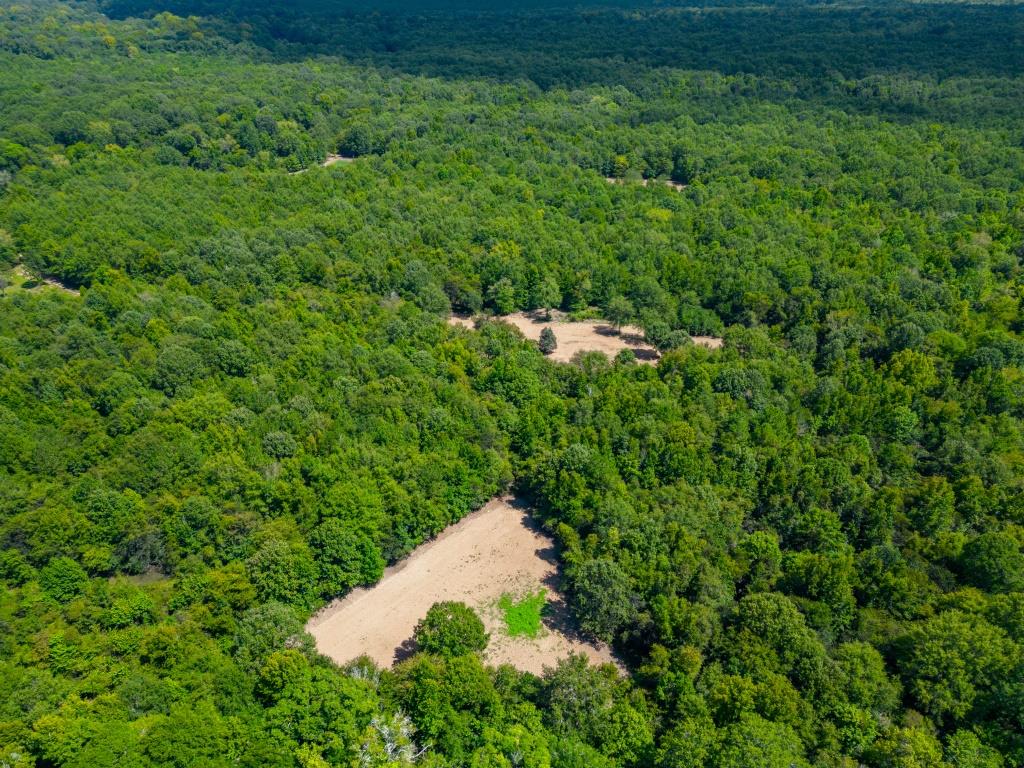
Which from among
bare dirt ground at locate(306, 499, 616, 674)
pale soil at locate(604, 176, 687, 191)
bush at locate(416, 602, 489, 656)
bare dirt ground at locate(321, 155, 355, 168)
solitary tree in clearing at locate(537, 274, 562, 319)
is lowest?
bare dirt ground at locate(306, 499, 616, 674)

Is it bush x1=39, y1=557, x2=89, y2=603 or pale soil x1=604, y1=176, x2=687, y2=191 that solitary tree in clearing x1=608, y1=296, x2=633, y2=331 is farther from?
bush x1=39, y1=557, x2=89, y2=603

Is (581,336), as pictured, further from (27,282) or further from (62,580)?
(27,282)

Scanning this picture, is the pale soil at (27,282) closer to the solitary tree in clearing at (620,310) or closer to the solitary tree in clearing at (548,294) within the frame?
the solitary tree in clearing at (548,294)

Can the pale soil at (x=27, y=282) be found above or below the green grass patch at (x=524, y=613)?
above

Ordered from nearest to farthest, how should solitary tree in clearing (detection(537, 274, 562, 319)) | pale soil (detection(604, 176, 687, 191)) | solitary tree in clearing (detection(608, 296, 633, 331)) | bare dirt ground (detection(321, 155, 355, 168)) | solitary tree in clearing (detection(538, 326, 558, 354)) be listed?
1. solitary tree in clearing (detection(538, 326, 558, 354))
2. solitary tree in clearing (detection(608, 296, 633, 331))
3. solitary tree in clearing (detection(537, 274, 562, 319))
4. pale soil (detection(604, 176, 687, 191))
5. bare dirt ground (detection(321, 155, 355, 168))

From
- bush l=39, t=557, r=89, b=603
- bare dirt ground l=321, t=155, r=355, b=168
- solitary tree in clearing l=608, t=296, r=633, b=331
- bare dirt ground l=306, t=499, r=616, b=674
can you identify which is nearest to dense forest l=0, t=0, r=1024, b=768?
bush l=39, t=557, r=89, b=603

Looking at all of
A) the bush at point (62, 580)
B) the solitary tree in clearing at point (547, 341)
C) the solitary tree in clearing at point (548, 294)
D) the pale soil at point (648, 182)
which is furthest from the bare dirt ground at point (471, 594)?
the pale soil at point (648, 182)

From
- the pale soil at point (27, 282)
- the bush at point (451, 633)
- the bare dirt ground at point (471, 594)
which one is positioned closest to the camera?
the bush at point (451, 633)
